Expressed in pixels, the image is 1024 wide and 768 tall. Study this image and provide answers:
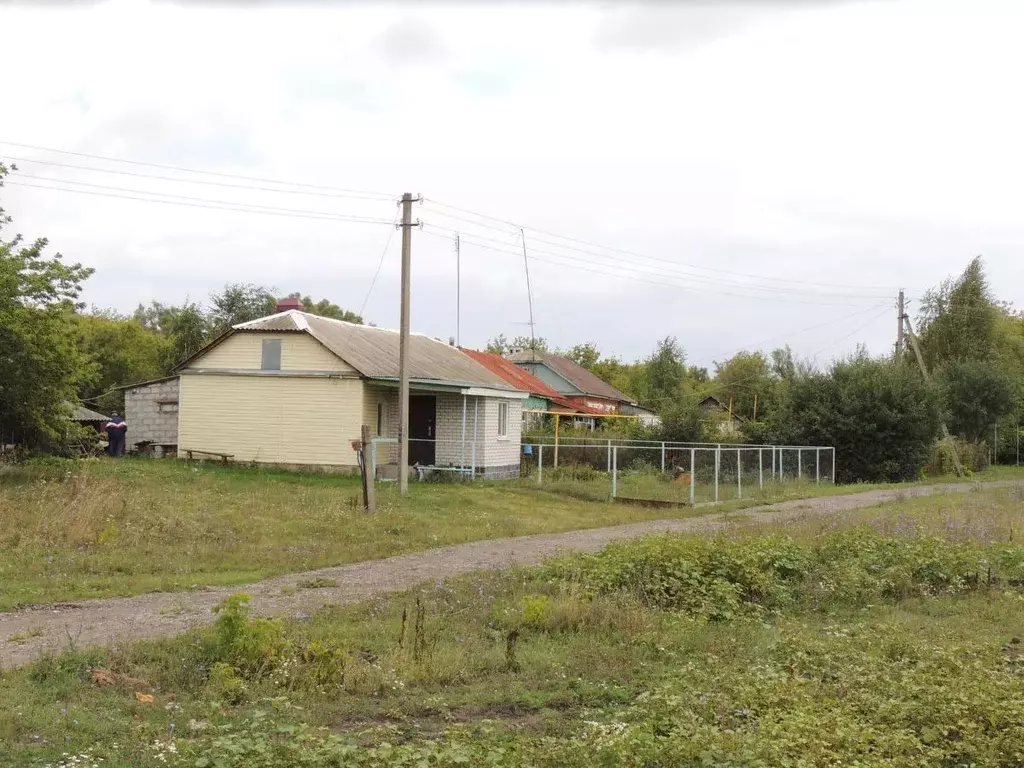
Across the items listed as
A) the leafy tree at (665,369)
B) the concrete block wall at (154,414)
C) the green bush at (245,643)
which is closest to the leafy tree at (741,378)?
the leafy tree at (665,369)

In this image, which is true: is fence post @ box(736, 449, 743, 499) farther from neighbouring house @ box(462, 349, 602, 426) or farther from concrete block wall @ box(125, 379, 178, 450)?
concrete block wall @ box(125, 379, 178, 450)

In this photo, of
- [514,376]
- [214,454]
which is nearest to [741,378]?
[514,376]

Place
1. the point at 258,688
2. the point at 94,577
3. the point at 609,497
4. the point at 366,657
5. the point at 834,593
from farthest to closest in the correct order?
the point at 609,497, the point at 94,577, the point at 834,593, the point at 366,657, the point at 258,688

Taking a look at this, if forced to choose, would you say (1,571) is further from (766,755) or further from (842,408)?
(842,408)

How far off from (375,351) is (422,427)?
279 centimetres

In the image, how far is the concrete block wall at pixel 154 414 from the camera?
30.7 m

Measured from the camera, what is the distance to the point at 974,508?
66.4 feet

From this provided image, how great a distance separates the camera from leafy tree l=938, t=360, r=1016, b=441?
140 feet

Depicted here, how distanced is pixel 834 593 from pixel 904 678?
411cm

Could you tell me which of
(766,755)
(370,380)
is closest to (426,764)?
(766,755)

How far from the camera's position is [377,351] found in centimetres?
2959

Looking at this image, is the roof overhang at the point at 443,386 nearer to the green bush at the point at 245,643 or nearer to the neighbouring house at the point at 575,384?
the green bush at the point at 245,643

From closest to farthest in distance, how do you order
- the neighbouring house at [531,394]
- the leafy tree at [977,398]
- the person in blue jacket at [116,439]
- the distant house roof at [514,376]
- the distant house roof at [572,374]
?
the person in blue jacket at [116,439] < the distant house roof at [514,376] < the neighbouring house at [531,394] < the leafy tree at [977,398] < the distant house roof at [572,374]

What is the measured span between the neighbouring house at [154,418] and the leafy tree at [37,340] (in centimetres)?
948
